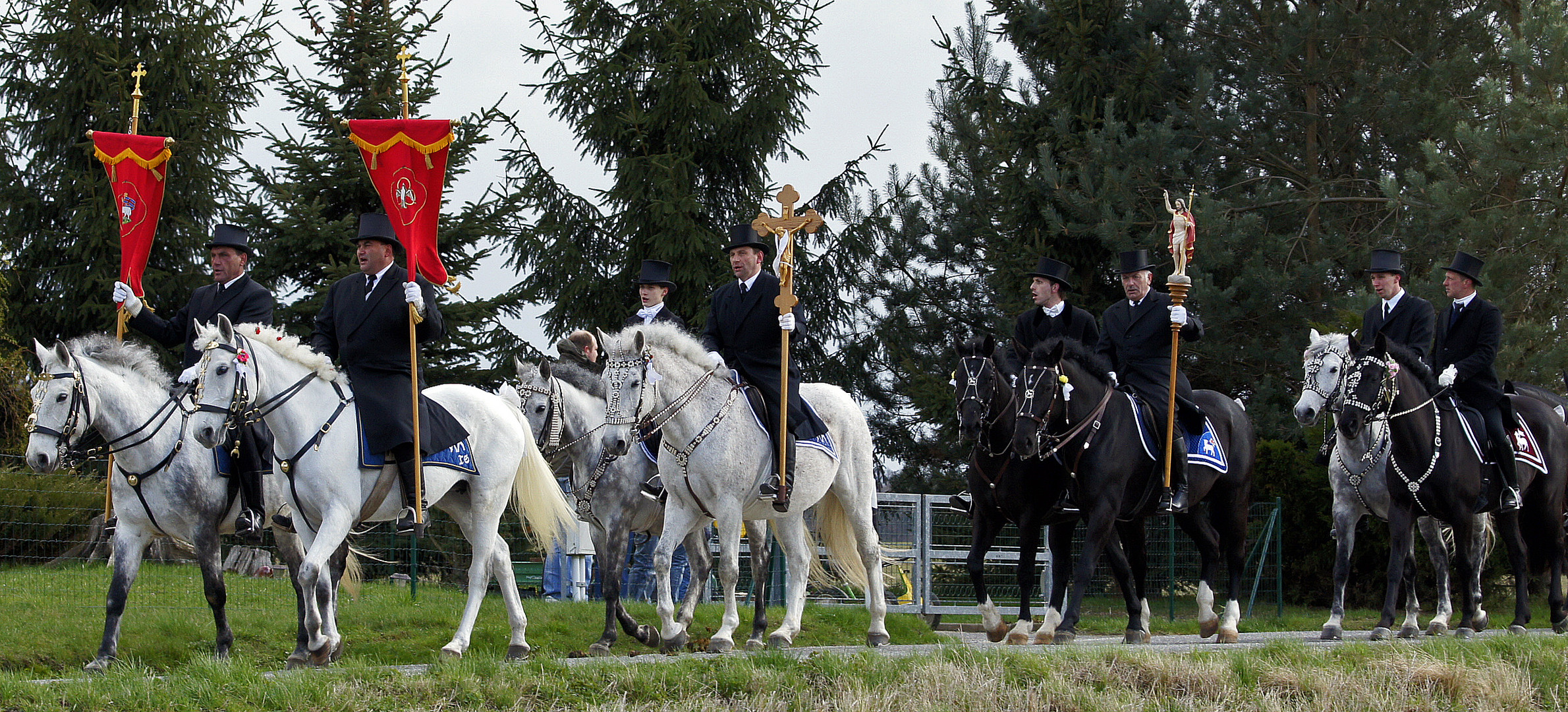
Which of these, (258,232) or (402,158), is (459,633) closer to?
(402,158)

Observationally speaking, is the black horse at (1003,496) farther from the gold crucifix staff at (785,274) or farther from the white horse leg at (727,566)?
the white horse leg at (727,566)

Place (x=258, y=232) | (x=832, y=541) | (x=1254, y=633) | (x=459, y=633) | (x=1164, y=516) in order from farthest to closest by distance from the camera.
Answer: (x=258, y=232)
(x=1164, y=516)
(x=1254, y=633)
(x=832, y=541)
(x=459, y=633)

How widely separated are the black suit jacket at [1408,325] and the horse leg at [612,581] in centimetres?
613

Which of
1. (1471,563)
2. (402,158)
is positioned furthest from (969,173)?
(402,158)

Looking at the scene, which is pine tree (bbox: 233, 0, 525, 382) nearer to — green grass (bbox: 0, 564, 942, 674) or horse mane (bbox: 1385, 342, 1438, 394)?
green grass (bbox: 0, 564, 942, 674)

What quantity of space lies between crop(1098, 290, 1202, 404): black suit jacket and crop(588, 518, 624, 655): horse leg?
13.2 ft

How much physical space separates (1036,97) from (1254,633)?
12.2 metres

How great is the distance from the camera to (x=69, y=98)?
21250mm

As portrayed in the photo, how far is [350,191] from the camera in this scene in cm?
1992

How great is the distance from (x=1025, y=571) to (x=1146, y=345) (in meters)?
2.09

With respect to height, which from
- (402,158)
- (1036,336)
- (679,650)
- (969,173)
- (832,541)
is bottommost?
(679,650)

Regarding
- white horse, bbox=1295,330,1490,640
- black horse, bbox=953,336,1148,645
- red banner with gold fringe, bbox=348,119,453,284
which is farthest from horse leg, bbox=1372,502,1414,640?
red banner with gold fringe, bbox=348,119,453,284

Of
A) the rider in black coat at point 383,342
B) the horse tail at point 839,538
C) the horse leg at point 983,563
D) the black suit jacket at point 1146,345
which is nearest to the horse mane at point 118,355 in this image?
the rider in black coat at point 383,342

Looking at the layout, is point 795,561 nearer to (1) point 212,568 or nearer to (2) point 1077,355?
(2) point 1077,355
